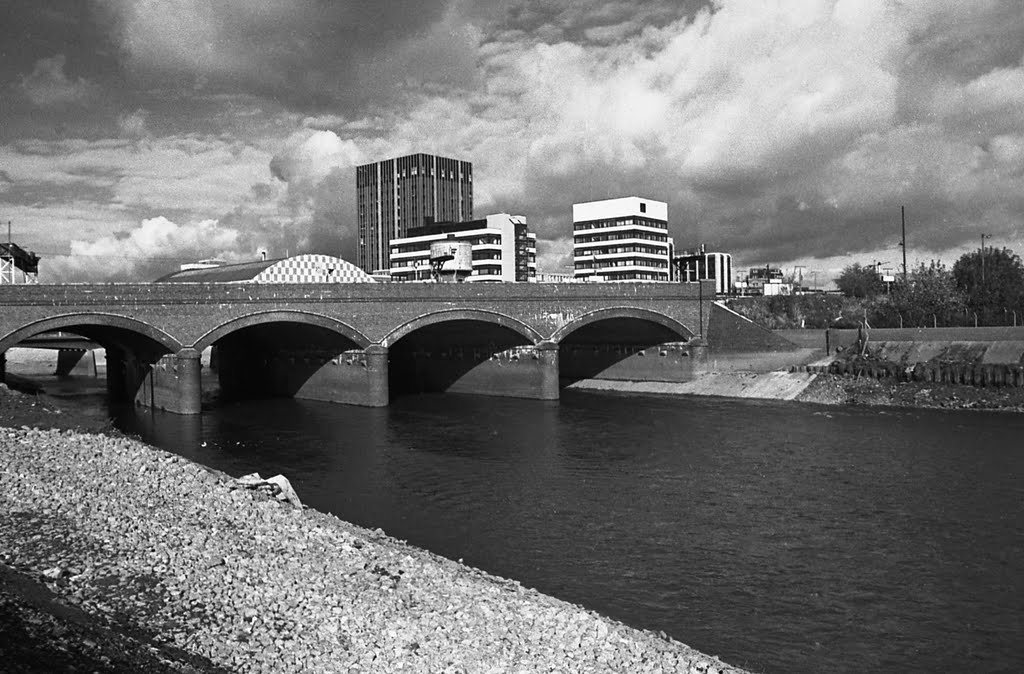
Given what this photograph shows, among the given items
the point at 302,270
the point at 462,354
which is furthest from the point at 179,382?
the point at 302,270

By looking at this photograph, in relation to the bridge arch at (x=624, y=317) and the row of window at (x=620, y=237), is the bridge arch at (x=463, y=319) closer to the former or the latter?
the bridge arch at (x=624, y=317)

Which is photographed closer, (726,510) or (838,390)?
(726,510)

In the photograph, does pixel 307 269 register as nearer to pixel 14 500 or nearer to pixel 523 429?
pixel 523 429

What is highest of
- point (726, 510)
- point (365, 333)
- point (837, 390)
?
point (365, 333)

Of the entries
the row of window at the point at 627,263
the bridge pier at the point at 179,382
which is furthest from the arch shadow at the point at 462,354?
the row of window at the point at 627,263

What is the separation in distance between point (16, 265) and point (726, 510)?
79.0 metres

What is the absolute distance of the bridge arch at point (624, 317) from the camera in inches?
2205

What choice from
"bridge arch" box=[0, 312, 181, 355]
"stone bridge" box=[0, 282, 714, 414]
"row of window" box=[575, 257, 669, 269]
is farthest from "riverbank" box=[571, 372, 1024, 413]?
"row of window" box=[575, 257, 669, 269]

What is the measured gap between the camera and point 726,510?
80.0 ft

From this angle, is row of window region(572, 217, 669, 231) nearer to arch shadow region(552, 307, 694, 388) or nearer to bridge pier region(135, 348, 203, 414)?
arch shadow region(552, 307, 694, 388)

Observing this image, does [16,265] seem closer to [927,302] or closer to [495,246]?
[495,246]

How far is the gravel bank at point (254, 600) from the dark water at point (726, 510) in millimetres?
3167

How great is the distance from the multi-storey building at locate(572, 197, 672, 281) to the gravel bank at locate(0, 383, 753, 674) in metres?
97.2

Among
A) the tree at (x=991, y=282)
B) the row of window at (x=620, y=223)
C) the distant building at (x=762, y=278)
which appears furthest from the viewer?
the distant building at (x=762, y=278)
